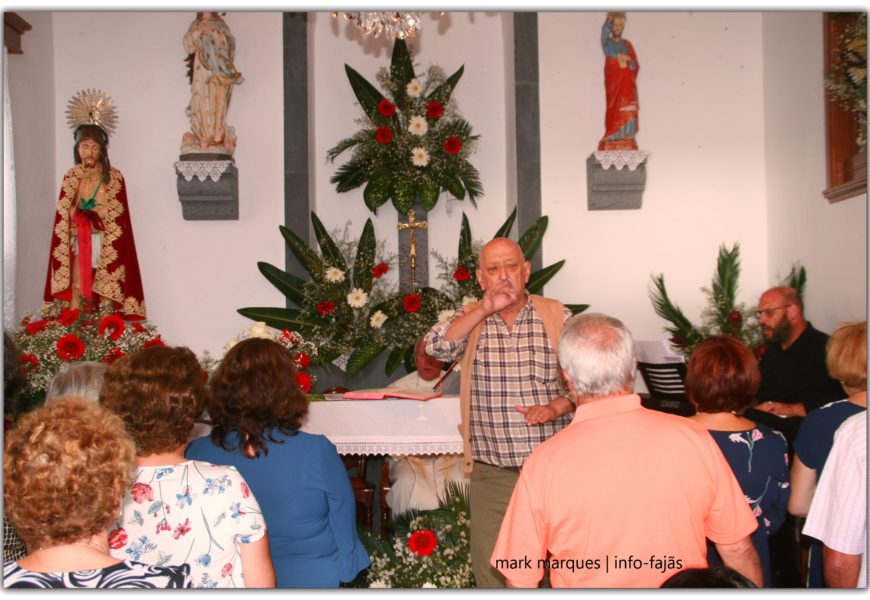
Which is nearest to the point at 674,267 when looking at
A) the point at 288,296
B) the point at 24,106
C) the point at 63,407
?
the point at 288,296

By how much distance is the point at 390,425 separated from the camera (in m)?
4.43

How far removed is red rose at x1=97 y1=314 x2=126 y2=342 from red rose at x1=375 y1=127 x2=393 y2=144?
2815 mm

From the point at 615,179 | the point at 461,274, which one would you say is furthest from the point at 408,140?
the point at 615,179

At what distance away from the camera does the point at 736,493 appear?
2096 millimetres

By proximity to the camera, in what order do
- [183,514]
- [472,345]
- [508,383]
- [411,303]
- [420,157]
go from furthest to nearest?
[420,157], [411,303], [472,345], [508,383], [183,514]

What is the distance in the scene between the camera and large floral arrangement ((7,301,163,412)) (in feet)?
13.2

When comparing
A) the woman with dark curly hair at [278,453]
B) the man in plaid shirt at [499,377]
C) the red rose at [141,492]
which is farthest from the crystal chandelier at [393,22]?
→ the red rose at [141,492]

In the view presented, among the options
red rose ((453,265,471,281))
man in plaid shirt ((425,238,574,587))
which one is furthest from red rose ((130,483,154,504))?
red rose ((453,265,471,281))

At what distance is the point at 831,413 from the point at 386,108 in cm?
459

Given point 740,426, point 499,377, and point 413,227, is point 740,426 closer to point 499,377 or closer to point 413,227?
point 499,377

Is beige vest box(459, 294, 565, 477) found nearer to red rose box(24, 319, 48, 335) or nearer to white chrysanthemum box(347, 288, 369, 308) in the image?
red rose box(24, 319, 48, 335)

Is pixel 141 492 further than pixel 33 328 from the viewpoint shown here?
No

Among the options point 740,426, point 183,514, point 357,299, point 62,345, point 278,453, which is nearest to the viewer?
point 183,514

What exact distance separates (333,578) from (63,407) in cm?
127
